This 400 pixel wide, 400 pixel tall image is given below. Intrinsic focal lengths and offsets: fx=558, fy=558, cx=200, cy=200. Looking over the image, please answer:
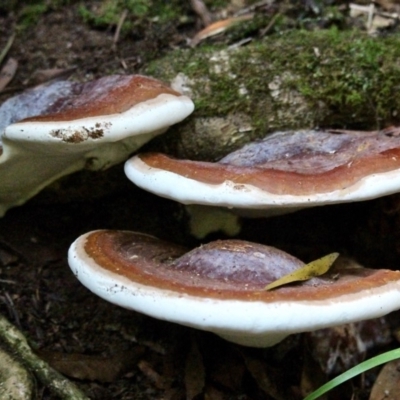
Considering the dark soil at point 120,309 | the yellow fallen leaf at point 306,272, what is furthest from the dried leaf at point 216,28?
the yellow fallen leaf at point 306,272

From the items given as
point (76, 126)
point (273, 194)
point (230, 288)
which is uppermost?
point (76, 126)

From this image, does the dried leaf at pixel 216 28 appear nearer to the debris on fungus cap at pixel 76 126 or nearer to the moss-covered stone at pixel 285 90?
the moss-covered stone at pixel 285 90

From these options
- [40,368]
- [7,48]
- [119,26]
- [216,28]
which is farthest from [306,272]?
[7,48]

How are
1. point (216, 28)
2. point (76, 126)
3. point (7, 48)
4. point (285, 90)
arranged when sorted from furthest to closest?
1. point (7, 48)
2. point (216, 28)
3. point (285, 90)
4. point (76, 126)

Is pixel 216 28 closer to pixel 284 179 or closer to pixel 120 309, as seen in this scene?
pixel 284 179

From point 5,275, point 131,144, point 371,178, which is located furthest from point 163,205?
point 371,178

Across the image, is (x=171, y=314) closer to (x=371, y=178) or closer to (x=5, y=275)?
(x=371, y=178)
